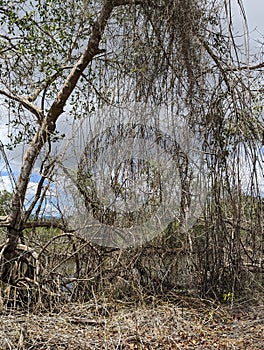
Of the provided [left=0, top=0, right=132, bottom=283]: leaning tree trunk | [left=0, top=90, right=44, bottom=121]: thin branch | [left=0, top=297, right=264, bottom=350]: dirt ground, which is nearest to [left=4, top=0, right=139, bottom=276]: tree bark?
[left=0, top=0, right=132, bottom=283]: leaning tree trunk

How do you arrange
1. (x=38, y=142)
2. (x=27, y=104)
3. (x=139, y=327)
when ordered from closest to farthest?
(x=139, y=327)
(x=38, y=142)
(x=27, y=104)

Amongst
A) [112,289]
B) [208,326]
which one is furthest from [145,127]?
[208,326]

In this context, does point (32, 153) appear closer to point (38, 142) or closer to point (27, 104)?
point (38, 142)

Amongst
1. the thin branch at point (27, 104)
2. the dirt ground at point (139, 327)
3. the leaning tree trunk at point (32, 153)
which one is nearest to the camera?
the dirt ground at point (139, 327)

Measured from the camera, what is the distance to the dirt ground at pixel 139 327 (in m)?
2.57

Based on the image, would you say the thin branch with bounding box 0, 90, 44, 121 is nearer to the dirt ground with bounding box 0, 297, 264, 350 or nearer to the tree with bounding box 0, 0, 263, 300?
the tree with bounding box 0, 0, 263, 300

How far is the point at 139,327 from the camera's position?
2.81m

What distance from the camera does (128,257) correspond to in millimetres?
3643

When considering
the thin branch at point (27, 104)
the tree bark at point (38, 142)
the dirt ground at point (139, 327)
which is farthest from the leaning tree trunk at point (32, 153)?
the dirt ground at point (139, 327)

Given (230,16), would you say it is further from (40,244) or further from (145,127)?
(40,244)

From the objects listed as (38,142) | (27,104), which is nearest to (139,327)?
(38,142)

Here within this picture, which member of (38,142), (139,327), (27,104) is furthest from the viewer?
(27,104)

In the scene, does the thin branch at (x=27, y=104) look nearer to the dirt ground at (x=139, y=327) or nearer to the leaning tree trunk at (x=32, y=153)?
the leaning tree trunk at (x=32, y=153)

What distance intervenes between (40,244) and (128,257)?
2.70 feet
